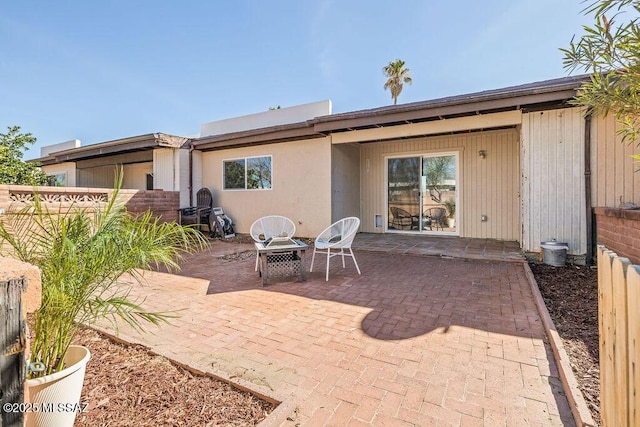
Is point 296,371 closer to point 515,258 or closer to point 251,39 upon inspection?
point 515,258

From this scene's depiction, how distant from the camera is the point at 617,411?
3.87ft

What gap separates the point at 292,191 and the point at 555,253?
6027 millimetres

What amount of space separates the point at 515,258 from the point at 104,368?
6.11 m

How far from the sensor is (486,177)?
7602 mm

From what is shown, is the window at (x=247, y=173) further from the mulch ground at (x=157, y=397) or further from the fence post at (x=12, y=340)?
the fence post at (x=12, y=340)

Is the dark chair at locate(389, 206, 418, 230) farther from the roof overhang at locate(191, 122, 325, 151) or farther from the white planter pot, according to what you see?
the white planter pot

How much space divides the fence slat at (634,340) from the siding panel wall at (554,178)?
17.5 feet

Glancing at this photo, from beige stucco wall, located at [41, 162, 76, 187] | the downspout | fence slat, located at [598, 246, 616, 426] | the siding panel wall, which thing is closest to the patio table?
fence slat, located at [598, 246, 616, 426]

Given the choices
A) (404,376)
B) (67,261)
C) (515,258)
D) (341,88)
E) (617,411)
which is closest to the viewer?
(617,411)

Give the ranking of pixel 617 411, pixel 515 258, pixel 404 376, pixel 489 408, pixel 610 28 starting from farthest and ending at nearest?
pixel 515 258 → pixel 610 28 → pixel 404 376 → pixel 489 408 → pixel 617 411

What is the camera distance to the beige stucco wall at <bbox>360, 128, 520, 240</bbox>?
7352 millimetres

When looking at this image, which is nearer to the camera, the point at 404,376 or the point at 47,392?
the point at 47,392

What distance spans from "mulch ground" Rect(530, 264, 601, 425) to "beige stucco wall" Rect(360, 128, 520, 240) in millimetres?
2587

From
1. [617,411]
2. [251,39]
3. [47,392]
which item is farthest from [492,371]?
[251,39]
